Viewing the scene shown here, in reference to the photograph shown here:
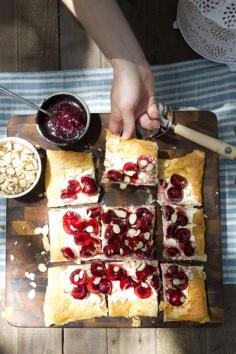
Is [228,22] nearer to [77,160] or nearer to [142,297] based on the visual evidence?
[77,160]

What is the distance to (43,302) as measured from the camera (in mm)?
1911

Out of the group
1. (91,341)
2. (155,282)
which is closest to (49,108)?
(155,282)

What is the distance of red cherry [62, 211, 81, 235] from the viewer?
6.26 feet

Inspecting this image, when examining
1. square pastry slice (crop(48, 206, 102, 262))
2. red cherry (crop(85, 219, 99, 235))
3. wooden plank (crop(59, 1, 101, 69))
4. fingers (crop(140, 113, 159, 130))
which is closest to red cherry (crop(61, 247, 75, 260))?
square pastry slice (crop(48, 206, 102, 262))

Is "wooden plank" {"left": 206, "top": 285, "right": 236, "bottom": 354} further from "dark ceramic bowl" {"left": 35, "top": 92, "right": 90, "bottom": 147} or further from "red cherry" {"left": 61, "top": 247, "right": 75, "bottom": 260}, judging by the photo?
"dark ceramic bowl" {"left": 35, "top": 92, "right": 90, "bottom": 147}

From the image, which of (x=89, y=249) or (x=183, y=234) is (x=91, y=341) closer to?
(x=89, y=249)

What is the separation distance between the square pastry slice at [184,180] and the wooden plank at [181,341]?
22.9 inches

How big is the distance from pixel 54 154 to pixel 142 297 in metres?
0.66

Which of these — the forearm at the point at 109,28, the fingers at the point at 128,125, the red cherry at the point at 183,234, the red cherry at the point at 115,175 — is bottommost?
the red cherry at the point at 183,234

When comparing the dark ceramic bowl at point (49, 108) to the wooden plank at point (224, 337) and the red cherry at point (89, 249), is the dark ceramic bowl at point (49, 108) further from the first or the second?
the wooden plank at point (224, 337)

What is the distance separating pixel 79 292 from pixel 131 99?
775 mm

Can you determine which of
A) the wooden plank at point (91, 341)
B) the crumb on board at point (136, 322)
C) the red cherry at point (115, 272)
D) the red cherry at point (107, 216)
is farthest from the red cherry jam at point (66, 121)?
the wooden plank at point (91, 341)

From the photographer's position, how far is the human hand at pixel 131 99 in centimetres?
174

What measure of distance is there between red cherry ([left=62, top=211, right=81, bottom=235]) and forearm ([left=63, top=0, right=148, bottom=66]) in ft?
2.05
